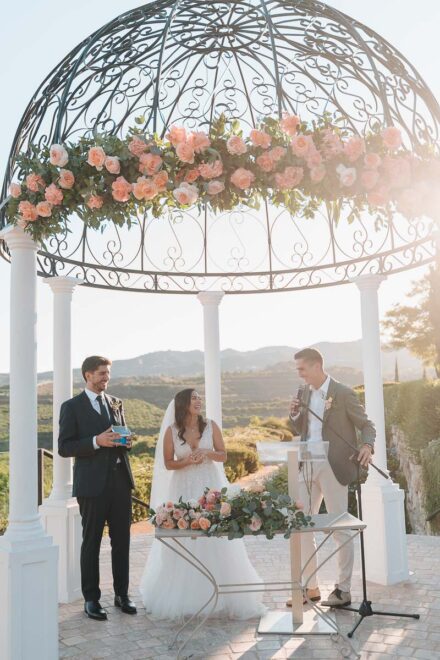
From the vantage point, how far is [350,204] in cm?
502

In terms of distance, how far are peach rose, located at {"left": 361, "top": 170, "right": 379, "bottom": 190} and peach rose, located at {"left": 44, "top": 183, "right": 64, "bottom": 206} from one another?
2.29m

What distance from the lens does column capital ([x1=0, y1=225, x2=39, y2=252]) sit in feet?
15.6

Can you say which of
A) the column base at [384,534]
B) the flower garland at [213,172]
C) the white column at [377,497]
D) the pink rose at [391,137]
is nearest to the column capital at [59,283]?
the flower garland at [213,172]

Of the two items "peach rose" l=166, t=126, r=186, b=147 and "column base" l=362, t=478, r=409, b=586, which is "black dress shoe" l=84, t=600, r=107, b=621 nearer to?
"column base" l=362, t=478, r=409, b=586

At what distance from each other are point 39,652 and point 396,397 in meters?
16.3

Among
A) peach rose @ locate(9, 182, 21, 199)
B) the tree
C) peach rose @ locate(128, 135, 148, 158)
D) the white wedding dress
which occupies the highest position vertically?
the tree

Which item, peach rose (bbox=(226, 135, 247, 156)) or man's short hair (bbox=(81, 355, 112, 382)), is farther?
man's short hair (bbox=(81, 355, 112, 382))

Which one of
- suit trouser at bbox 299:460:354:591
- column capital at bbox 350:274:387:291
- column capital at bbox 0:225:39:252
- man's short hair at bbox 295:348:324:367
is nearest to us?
column capital at bbox 0:225:39:252

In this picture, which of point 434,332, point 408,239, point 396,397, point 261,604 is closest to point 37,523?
point 261,604

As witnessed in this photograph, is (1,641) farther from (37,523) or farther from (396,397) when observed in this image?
(396,397)

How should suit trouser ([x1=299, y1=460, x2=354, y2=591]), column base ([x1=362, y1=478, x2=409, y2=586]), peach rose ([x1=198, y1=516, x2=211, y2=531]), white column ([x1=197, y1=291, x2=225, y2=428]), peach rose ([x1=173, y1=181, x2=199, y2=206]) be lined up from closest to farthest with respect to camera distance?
peach rose ([x1=198, y1=516, x2=211, y2=531]) → peach rose ([x1=173, y1=181, x2=199, y2=206]) → suit trouser ([x1=299, y1=460, x2=354, y2=591]) → column base ([x1=362, y1=478, x2=409, y2=586]) → white column ([x1=197, y1=291, x2=225, y2=428])

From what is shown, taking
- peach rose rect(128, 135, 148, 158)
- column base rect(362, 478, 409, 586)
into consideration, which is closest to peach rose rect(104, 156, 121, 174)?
peach rose rect(128, 135, 148, 158)

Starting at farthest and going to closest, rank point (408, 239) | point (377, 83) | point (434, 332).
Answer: point (434, 332) → point (408, 239) → point (377, 83)

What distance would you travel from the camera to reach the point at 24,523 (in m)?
4.51
